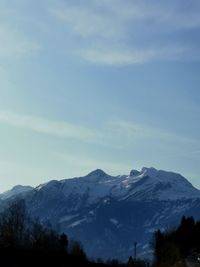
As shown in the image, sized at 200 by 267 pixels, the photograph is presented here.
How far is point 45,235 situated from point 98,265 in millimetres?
20281

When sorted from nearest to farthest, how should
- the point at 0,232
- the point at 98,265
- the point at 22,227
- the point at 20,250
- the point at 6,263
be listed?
the point at 6,263
the point at 20,250
the point at 98,265
the point at 0,232
the point at 22,227

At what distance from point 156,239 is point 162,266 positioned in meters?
37.6

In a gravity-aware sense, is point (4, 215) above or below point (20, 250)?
above

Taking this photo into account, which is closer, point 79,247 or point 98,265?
point 98,265

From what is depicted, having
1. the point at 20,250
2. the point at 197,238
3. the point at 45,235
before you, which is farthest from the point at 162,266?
the point at 197,238

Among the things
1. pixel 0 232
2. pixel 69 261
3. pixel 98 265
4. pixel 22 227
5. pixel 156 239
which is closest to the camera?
pixel 69 261

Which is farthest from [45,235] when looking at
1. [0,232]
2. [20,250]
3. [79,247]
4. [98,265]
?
[20,250]

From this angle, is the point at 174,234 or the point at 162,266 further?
the point at 174,234

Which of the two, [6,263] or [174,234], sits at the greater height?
[174,234]

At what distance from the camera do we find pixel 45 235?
106 m

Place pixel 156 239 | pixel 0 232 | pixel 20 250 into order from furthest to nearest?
pixel 156 239
pixel 0 232
pixel 20 250

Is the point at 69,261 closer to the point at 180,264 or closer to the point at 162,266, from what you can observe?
the point at 180,264

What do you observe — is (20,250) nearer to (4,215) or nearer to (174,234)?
(4,215)

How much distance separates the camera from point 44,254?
75.2 m
